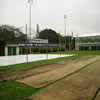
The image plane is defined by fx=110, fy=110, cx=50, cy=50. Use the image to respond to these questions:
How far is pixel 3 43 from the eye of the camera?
2216cm

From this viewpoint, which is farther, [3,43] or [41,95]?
[3,43]

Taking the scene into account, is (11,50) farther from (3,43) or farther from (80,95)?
(80,95)

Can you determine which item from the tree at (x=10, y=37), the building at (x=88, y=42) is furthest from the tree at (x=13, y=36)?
the building at (x=88, y=42)

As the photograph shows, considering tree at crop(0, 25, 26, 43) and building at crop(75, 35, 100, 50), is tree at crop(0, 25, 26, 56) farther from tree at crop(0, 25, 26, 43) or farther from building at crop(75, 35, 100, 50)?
building at crop(75, 35, 100, 50)

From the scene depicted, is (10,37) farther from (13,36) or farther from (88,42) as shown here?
(88,42)

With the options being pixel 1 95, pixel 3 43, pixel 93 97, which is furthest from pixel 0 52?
pixel 93 97

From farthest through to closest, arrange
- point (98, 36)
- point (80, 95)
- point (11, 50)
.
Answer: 1. point (98, 36)
2. point (11, 50)
3. point (80, 95)

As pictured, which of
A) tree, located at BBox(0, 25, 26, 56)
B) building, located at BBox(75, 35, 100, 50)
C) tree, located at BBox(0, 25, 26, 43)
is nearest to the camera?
tree, located at BBox(0, 25, 26, 56)

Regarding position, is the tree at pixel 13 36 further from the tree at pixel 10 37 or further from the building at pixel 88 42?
the building at pixel 88 42

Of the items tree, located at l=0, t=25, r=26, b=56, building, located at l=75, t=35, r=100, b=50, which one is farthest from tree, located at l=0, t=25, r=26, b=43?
building, located at l=75, t=35, r=100, b=50

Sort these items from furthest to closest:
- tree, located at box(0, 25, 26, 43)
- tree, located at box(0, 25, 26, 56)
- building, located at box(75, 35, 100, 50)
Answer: building, located at box(75, 35, 100, 50), tree, located at box(0, 25, 26, 43), tree, located at box(0, 25, 26, 56)

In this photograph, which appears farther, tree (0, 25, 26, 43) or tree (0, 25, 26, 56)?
tree (0, 25, 26, 43)

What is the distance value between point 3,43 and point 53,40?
89.9 ft

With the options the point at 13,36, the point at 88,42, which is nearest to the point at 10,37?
the point at 13,36
